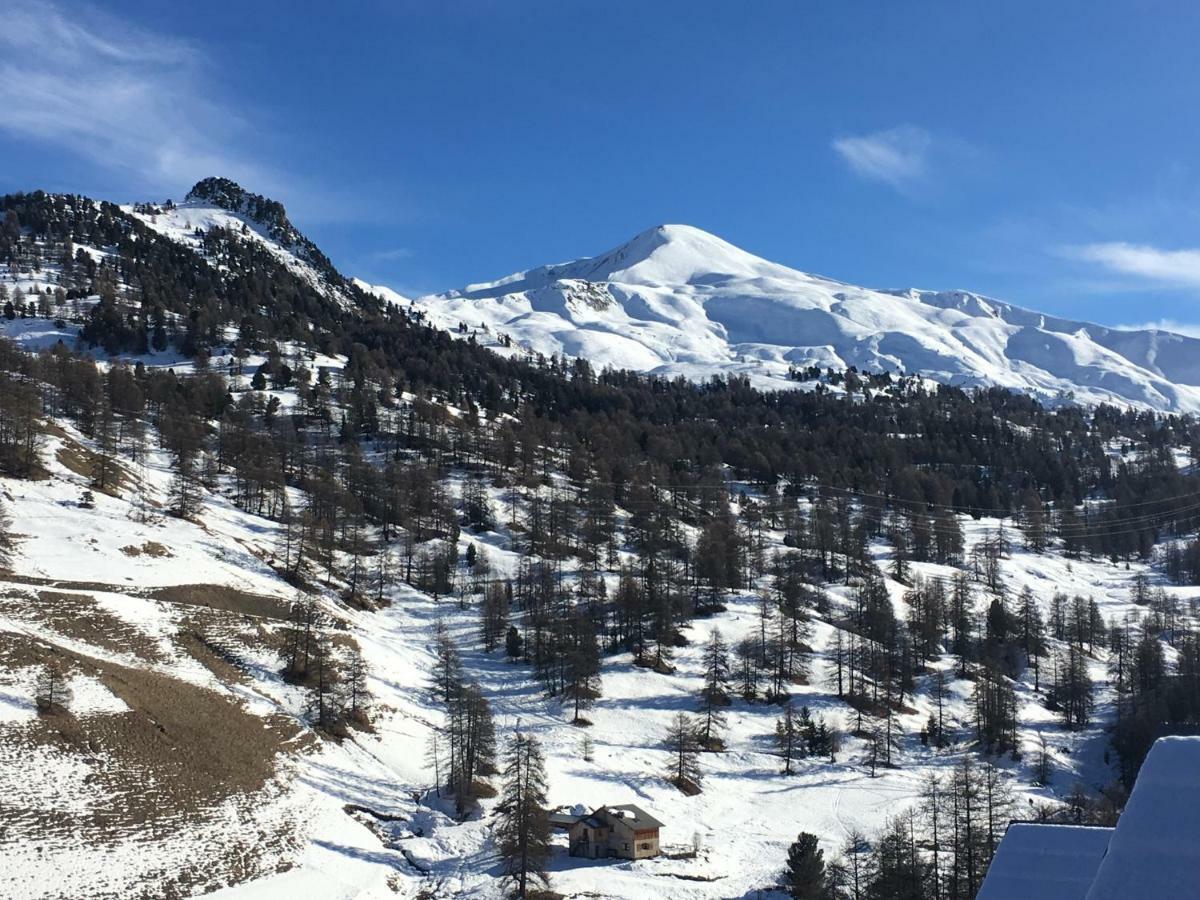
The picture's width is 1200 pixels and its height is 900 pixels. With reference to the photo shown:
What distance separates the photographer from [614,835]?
48.3 m

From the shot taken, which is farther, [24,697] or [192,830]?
[24,697]

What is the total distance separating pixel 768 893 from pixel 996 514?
437 feet

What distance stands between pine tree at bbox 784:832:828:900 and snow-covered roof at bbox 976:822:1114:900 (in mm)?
20036

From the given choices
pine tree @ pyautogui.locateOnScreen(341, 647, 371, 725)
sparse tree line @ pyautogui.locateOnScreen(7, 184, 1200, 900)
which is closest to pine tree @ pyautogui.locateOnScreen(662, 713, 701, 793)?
sparse tree line @ pyautogui.locateOnScreen(7, 184, 1200, 900)

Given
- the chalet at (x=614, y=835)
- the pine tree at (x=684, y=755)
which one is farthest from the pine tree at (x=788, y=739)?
the chalet at (x=614, y=835)

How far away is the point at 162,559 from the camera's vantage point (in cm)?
6950

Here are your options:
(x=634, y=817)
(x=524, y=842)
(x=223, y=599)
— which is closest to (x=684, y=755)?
(x=634, y=817)

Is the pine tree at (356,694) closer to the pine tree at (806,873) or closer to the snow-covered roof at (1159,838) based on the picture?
the pine tree at (806,873)

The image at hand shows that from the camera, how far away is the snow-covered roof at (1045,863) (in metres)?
24.3

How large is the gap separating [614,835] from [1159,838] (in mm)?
33868

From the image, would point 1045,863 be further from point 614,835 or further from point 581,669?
point 581,669

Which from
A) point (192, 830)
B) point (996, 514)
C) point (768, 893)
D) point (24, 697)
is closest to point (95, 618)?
point (24, 697)

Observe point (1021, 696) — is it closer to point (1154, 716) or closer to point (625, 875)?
point (1154, 716)

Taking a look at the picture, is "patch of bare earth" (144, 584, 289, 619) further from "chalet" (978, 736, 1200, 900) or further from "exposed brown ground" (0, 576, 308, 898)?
"chalet" (978, 736, 1200, 900)
